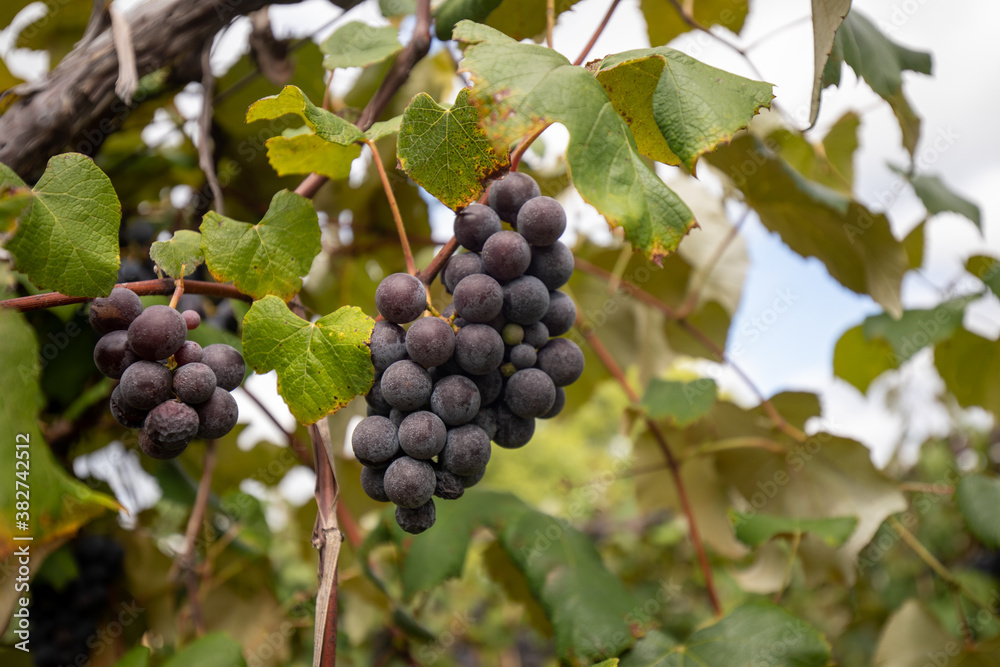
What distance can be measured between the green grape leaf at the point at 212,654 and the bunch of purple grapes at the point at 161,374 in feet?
→ 1.38

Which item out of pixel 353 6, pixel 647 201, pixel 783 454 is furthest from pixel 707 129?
pixel 783 454

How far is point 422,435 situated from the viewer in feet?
1.69

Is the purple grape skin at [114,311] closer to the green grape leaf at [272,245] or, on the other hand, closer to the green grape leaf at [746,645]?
the green grape leaf at [272,245]

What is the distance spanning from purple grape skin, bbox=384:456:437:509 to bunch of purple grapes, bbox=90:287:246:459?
0.14m

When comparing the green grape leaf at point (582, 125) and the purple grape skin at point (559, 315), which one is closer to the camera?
the green grape leaf at point (582, 125)

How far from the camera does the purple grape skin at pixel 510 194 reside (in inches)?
23.3

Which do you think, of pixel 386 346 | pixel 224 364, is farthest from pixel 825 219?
pixel 224 364

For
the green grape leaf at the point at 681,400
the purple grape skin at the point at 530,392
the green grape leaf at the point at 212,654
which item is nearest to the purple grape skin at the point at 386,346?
the purple grape skin at the point at 530,392

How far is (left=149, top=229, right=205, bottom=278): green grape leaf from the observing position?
0.57m

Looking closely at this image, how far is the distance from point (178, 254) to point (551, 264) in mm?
344

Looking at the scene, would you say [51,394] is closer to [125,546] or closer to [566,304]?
[125,546]

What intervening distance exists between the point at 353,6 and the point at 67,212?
588 mm

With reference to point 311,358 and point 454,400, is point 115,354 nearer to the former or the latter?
point 311,358

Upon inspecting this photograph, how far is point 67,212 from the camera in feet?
1.78
